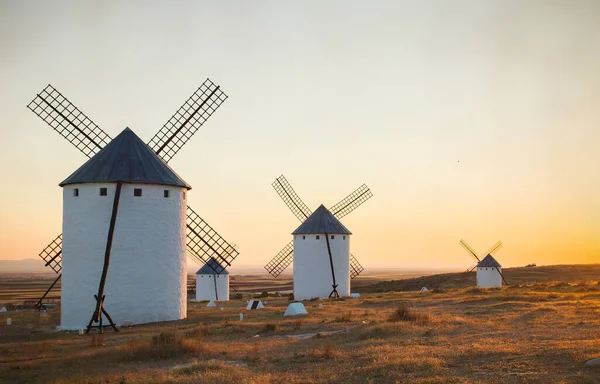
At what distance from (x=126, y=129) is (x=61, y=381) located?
17790mm

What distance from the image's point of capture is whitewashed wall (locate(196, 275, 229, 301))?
5219cm

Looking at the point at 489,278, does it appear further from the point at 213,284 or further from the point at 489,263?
the point at 213,284

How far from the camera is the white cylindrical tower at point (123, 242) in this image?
23.7m

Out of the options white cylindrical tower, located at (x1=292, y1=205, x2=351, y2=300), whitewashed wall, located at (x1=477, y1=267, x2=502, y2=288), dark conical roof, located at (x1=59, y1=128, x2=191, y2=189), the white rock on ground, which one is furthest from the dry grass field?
whitewashed wall, located at (x1=477, y1=267, x2=502, y2=288)

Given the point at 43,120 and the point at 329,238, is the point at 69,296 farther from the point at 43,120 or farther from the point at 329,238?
the point at 329,238

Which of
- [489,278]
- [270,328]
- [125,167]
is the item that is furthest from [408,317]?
[489,278]

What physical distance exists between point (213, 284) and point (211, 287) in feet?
1.11

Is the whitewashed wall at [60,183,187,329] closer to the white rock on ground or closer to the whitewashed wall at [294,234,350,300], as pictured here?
the white rock on ground

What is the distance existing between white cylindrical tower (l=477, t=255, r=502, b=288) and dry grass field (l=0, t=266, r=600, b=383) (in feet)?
108

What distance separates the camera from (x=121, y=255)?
78.1 feet

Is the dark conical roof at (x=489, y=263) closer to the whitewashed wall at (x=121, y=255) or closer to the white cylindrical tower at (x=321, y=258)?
the white cylindrical tower at (x=321, y=258)

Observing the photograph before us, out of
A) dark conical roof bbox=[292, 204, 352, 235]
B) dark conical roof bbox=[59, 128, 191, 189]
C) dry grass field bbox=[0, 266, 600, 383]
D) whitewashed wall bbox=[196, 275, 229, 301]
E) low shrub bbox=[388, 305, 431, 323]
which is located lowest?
dry grass field bbox=[0, 266, 600, 383]

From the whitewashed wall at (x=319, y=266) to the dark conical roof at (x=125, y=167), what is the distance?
18216 mm

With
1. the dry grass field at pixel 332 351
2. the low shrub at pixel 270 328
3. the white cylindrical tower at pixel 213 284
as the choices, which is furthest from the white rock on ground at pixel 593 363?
the white cylindrical tower at pixel 213 284
